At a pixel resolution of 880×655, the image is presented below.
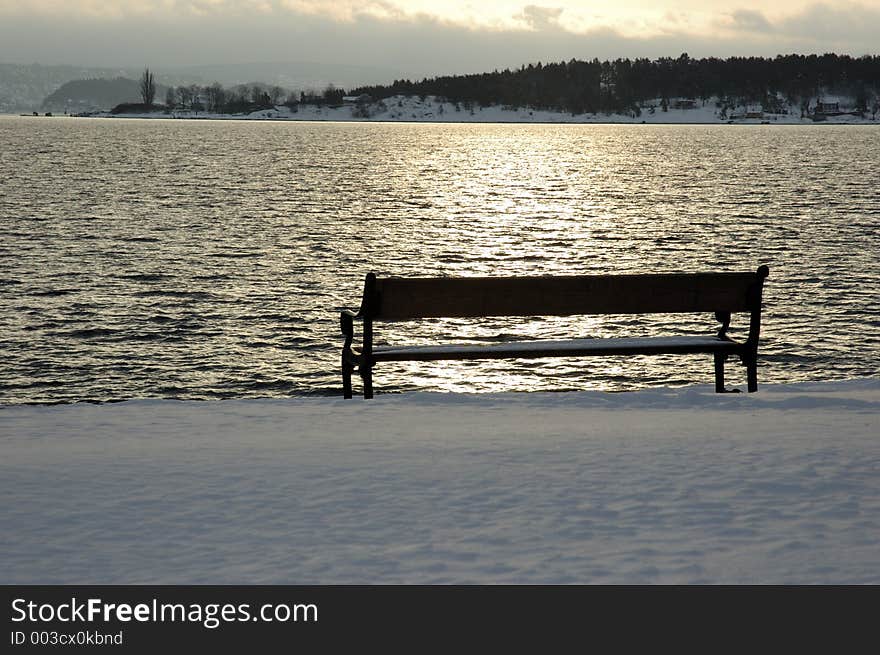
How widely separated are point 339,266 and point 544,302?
20.9 metres

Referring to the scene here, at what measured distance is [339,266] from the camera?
3036 cm

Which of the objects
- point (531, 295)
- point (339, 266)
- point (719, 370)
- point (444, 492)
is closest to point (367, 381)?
point (531, 295)

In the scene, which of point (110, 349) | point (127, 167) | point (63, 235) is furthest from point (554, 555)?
point (127, 167)

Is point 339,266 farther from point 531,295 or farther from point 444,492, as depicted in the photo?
point 444,492

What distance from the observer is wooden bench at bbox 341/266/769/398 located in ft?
32.2

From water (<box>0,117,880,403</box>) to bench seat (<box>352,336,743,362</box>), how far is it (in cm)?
568

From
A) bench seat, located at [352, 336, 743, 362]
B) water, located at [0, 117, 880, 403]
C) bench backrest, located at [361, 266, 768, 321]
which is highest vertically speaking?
bench backrest, located at [361, 266, 768, 321]

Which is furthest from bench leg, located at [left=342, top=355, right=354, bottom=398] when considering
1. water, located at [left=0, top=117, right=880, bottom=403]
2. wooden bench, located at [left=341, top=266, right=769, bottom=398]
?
water, located at [left=0, top=117, right=880, bottom=403]

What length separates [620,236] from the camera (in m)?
39.6

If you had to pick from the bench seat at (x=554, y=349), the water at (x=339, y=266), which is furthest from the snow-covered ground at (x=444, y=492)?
the water at (x=339, y=266)

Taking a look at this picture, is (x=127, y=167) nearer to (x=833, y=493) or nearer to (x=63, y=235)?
(x=63, y=235)

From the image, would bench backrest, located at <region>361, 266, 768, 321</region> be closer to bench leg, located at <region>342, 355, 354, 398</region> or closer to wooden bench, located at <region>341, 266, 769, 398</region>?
wooden bench, located at <region>341, 266, 769, 398</region>
